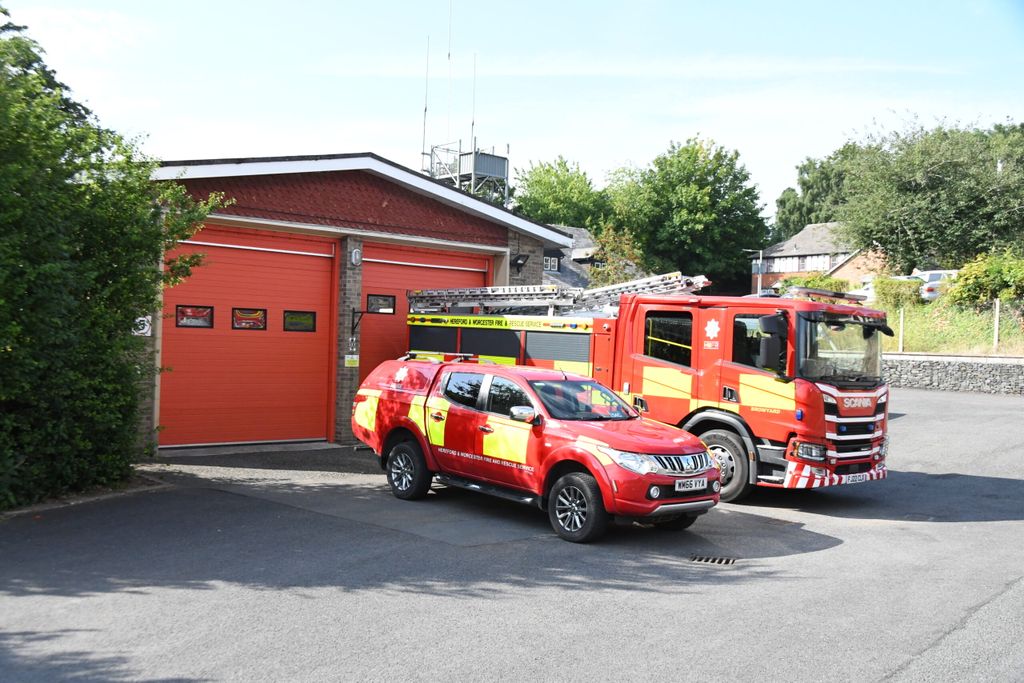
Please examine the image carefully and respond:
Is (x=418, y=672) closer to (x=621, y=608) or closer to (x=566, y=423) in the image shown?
(x=621, y=608)

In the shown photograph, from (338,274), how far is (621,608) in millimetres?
11370

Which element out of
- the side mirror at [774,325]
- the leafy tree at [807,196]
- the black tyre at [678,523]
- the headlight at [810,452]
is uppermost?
the leafy tree at [807,196]

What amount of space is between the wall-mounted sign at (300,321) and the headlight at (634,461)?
917 centimetres

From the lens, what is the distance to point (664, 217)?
207ft

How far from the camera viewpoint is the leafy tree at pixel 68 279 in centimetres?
948

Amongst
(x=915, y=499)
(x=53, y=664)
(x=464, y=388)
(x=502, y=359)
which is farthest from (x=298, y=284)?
(x=53, y=664)

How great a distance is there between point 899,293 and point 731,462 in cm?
2267

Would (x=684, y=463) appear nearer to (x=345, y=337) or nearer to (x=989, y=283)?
(x=345, y=337)

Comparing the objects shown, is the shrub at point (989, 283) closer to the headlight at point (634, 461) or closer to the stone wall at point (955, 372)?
the stone wall at point (955, 372)

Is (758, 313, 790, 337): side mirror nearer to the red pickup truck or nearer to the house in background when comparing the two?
the red pickup truck

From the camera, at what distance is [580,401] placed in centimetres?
1012

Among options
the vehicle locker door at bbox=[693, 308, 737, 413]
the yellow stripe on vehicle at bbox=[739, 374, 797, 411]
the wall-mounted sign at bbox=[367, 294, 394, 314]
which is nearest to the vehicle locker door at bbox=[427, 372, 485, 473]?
the vehicle locker door at bbox=[693, 308, 737, 413]

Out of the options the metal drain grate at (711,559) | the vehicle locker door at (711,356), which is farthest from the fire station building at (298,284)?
the metal drain grate at (711,559)

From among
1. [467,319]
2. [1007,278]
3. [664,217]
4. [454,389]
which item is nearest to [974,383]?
[1007,278]
